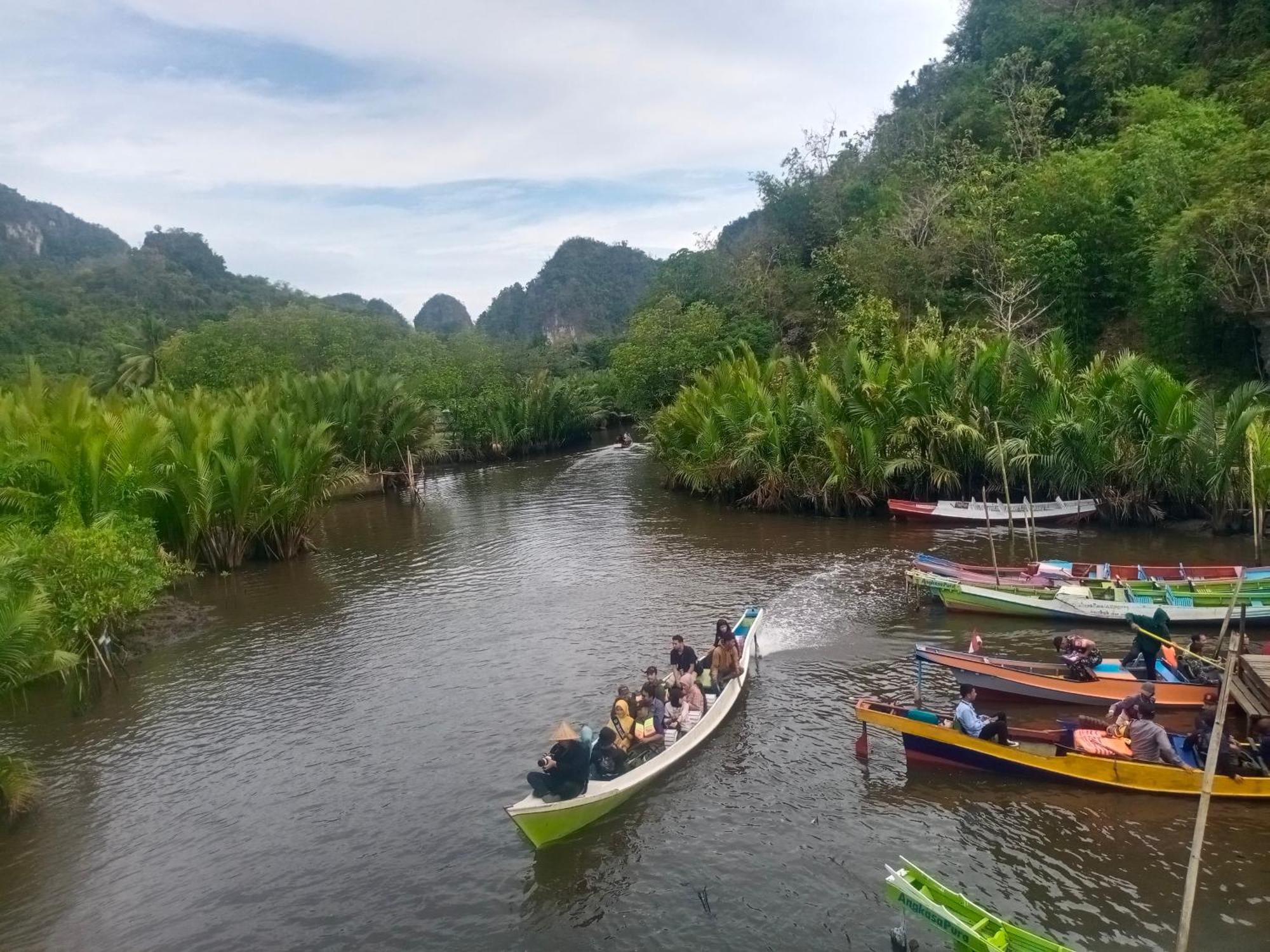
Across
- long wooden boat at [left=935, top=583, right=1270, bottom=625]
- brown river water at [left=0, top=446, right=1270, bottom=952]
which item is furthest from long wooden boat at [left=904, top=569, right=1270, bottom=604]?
brown river water at [left=0, top=446, right=1270, bottom=952]

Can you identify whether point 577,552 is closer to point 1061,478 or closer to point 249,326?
point 1061,478

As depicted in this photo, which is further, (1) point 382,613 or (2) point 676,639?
(1) point 382,613

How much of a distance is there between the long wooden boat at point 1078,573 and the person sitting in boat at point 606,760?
34.9ft

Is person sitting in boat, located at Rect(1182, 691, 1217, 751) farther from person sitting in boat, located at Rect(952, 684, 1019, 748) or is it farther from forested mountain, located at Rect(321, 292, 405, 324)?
forested mountain, located at Rect(321, 292, 405, 324)

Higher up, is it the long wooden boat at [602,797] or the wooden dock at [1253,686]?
the wooden dock at [1253,686]

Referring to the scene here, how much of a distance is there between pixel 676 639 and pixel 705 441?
1928 centimetres

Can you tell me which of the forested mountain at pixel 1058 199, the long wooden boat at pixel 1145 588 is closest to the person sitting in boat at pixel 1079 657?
the long wooden boat at pixel 1145 588

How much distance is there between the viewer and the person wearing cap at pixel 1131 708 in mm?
12312

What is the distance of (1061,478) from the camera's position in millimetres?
26672

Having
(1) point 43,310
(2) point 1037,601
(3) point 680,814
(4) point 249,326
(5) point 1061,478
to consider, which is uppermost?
(1) point 43,310

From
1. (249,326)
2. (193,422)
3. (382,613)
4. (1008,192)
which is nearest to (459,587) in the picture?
(382,613)

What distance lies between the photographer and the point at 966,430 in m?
27.7

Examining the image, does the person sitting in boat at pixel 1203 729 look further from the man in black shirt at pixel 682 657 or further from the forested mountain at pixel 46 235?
the forested mountain at pixel 46 235

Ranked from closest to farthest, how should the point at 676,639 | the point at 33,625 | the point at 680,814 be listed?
the point at 33,625 → the point at 680,814 → the point at 676,639
